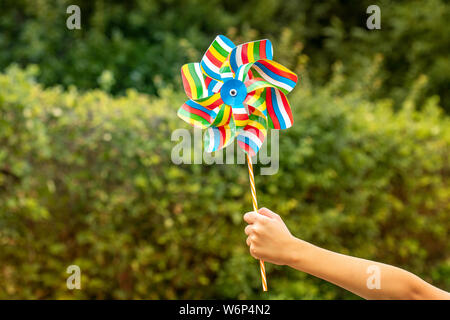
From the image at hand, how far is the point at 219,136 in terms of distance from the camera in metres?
1.85

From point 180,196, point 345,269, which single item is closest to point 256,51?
point 345,269

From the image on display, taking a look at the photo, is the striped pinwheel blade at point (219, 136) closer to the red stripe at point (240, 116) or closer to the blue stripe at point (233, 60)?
the red stripe at point (240, 116)

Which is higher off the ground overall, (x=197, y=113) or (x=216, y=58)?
(x=216, y=58)

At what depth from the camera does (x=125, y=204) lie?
2.97m

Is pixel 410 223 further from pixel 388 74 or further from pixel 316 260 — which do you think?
pixel 388 74

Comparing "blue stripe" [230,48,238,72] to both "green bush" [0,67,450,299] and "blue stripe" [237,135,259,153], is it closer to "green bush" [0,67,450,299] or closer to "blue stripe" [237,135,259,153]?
"blue stripe" [237,135,259,153]

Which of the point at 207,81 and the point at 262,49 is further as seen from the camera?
the point at 207,81

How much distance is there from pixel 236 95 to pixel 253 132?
0.15 meters

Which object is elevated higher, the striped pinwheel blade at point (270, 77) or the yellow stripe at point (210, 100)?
the striped pinwheel blade at point (270, 77)

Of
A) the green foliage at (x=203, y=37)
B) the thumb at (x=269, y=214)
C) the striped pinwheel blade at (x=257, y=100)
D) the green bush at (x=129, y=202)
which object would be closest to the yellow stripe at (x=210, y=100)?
the striped pinwheel blade at (x=257, y=100)

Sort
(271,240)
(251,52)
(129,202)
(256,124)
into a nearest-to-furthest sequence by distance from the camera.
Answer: (271,240)
(251,52)
(256,124)
(129,202)

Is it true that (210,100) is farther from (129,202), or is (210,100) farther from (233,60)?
(129,202)

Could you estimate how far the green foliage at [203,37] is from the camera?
5.89 m

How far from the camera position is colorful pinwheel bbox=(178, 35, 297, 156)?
179 centimetres
